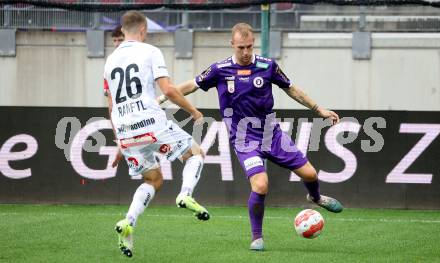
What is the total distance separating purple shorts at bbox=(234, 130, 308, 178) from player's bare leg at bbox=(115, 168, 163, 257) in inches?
45.2

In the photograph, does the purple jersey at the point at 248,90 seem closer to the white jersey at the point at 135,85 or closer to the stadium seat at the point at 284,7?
the white jersey at the point at 135,85

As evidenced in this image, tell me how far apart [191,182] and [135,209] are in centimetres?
57

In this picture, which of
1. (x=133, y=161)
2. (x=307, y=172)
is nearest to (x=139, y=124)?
(x=133, y=161)

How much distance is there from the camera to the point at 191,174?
891cm

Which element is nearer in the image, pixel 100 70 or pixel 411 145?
Answer: pixel 411 145

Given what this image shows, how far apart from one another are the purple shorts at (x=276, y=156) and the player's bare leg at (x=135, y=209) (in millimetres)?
1148

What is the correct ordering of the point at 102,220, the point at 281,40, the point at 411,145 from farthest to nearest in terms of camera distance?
1. the point at 281,40
2. the point at 411,145
3. the point at 102,220

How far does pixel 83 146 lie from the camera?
1505cm

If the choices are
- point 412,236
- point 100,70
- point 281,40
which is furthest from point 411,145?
point 100,70

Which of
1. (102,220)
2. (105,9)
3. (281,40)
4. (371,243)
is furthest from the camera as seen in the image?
(281,40)

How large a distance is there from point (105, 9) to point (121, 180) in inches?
130

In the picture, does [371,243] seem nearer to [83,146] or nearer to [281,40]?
[83,146]

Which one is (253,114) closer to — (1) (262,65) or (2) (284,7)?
(1) (262,65)

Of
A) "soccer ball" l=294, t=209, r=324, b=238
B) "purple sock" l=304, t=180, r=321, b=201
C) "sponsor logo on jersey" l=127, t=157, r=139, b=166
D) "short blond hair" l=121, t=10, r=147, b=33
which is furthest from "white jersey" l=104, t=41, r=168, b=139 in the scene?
"purple sock" l=304, t=180, r=321, b=201
